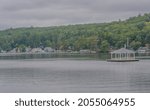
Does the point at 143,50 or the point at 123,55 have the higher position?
the point at 123,55

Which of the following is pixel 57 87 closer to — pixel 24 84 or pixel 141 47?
A: pixel 24 84

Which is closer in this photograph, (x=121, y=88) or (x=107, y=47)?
(x=121, y=88)

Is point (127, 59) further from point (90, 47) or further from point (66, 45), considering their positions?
point (66, 45)

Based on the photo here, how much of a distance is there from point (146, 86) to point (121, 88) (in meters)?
2.06

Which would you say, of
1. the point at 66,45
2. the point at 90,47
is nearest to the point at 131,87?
the point at 90,47

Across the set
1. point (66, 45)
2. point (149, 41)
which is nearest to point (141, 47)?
point (149, 41)

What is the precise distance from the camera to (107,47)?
169500 millimetres

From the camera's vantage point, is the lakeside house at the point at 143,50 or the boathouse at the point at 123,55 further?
the lakeside house at the point at 143,50

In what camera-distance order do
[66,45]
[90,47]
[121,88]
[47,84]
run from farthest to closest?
[66,45] < [90,47] < [47,84] < [121,88]

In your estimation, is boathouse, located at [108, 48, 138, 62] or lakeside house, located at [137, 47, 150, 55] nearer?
boathouse, located at [108, 48, 138, 62]

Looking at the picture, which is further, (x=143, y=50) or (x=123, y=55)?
(x=143, y=50)

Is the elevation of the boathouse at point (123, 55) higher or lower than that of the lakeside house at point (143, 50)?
higher

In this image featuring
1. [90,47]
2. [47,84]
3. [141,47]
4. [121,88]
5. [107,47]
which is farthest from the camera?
[90,47]

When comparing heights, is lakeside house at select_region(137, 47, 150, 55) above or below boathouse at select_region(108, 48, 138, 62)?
below
